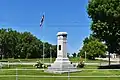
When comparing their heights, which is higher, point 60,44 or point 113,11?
point 113,11

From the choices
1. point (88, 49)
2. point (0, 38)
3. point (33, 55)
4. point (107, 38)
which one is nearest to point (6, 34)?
point (0, 38)

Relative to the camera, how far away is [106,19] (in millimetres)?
40562

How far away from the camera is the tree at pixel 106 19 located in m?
39.8

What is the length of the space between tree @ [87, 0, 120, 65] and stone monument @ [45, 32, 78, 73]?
22.1 ft

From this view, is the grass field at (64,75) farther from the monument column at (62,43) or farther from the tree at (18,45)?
the tree at (18,45)

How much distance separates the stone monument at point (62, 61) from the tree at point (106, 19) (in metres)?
6.74

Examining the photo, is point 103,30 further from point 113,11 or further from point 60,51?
point 60,51

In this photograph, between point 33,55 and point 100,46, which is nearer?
point 100,46

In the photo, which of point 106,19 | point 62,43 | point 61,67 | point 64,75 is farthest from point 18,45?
point 64,75

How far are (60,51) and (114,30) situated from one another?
27.5 ft

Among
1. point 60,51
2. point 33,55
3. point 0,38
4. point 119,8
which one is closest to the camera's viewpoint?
point 60,51

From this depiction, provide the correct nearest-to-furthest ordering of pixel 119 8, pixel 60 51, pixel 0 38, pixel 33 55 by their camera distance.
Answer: pixel 60 51, pixel 119 8, pixel 0 38, pixel 33 55

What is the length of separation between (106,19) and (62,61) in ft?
29.9

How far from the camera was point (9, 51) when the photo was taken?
337 ft
